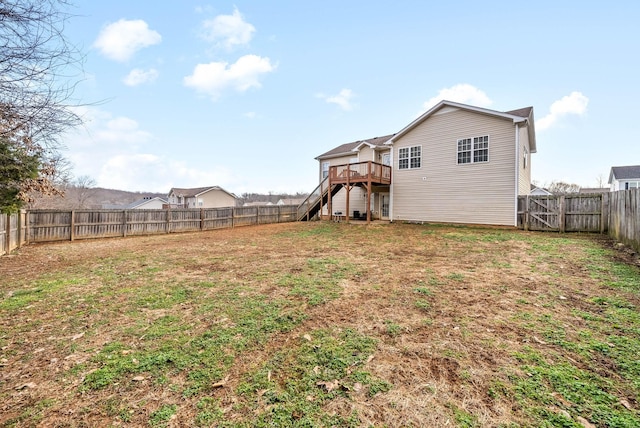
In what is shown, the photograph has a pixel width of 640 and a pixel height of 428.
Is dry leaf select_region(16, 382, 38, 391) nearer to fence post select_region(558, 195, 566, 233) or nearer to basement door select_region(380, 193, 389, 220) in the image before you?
fence post select_region(558, 195, 566, 233)

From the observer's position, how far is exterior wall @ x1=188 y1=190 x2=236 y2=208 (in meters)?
41.7

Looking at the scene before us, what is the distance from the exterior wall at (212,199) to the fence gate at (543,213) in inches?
1616

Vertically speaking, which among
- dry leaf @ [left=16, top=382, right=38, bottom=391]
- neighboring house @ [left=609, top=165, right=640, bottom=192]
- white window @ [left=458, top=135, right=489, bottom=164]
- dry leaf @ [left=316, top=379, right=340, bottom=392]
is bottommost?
dry leaf @ [left=16, top=382, right=38, bottom=391]

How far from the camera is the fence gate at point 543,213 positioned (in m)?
10.9

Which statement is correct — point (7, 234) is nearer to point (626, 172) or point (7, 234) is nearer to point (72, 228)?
point (72, 228)

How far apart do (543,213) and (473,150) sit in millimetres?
4036

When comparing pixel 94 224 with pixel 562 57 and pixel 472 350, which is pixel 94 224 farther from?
pixel 562 57

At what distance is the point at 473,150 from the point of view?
12680 millimetres

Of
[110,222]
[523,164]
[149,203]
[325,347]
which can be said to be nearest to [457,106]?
[523,164]

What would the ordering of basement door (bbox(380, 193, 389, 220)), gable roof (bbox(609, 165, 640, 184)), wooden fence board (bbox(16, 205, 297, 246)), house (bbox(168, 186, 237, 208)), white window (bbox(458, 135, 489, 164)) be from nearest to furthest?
wooden fence board (bbox(16, 205, 297, 246))
white window (bbox(458, 135, 489, 164))
basement door (bbox(380, 193, 389, 220))
gable roof (bbox(609, 165, 640, 184))
house (bbox(168, 186, 237, 208))

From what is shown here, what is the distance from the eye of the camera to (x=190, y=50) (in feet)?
39.9

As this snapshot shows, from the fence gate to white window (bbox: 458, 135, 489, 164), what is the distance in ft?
8.92

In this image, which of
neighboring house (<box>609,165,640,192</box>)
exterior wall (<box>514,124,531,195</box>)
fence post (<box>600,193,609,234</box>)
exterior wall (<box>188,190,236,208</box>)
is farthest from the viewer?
exterior wall (<box>188,190,236,208</box>)

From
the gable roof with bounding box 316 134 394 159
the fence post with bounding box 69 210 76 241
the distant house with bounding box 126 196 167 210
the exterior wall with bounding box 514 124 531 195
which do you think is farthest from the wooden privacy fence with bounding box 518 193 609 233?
the distant house with bounding box 126 196 167 210
